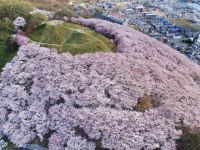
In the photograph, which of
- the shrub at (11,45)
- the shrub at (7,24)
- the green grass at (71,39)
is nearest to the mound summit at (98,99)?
the green grass at (71,39)

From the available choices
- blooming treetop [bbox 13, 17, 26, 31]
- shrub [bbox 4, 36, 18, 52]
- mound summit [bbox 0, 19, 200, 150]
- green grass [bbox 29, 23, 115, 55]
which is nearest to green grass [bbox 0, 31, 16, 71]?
shrub [bbox 4, 36, 18, 52]

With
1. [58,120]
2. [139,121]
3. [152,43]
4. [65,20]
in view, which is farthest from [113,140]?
[65,20]

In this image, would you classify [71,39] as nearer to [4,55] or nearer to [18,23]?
[4,55]

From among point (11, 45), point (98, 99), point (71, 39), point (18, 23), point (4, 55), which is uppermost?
point (71, 39)

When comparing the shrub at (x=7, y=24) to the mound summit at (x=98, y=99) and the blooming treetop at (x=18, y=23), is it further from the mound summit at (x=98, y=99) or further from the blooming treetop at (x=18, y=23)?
the mound summit at (x=98, y=99)

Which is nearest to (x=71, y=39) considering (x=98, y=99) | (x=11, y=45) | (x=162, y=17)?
(x=11, y=45)
